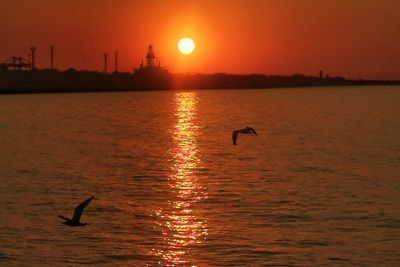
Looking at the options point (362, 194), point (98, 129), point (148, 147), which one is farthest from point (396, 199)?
point (98, 129)

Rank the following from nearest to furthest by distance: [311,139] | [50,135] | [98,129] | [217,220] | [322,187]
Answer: [217,220] → [322,187] → [311,139] → [50,135] → [98,129]

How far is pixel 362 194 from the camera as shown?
4016 cm

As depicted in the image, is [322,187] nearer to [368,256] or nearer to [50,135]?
[368,256]

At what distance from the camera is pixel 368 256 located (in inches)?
1094

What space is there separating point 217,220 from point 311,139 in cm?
4767

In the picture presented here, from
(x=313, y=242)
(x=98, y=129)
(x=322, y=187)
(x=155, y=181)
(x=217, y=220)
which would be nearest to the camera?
(x=313, y=242)

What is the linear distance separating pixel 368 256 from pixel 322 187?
15.2 meters

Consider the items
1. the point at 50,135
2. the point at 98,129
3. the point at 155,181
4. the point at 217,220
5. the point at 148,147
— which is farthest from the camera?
the point at 98,129

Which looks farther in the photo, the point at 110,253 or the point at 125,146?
the point at 125,146

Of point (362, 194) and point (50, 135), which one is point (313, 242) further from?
point (50, 135)

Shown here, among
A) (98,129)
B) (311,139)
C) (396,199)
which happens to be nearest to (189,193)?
(396,199)

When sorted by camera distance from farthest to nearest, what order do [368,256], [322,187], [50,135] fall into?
1. [50,135]
2. [322,187]
3. [368,256]

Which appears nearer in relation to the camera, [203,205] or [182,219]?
[182,219]

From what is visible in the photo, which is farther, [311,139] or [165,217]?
[311,139]
